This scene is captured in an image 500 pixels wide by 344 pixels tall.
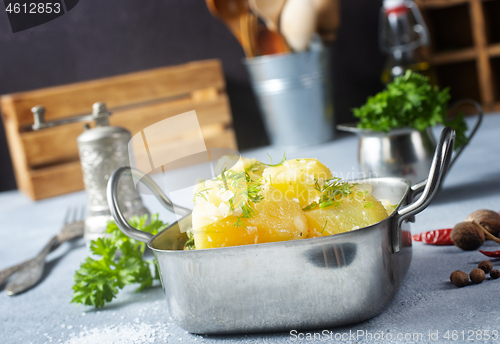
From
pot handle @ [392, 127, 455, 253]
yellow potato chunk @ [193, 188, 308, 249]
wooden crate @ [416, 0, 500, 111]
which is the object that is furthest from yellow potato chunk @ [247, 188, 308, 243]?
wooden crate @ [416, 0, 500, 111]

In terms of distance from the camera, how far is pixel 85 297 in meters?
0.78

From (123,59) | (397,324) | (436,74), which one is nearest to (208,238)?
(397,324)

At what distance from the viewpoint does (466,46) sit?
8.17ft

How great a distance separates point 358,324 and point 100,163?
681 millimetres

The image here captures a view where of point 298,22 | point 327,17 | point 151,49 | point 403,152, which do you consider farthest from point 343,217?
point 151,49

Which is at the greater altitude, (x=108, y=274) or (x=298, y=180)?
(x=298, y=180)

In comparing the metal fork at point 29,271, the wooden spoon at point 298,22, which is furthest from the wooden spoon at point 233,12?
the metal fork at point 29,271

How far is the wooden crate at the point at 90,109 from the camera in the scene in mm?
1950

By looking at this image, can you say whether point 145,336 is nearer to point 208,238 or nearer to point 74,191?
point 208,238

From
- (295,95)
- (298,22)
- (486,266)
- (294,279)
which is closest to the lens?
(294,279)

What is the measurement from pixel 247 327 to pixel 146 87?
5.74ft

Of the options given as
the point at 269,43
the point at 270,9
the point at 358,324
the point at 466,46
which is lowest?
the point at 358,324

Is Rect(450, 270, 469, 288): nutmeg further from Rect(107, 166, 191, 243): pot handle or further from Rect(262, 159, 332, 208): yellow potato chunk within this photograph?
Rect(107, 166, 191, 243): pot handle

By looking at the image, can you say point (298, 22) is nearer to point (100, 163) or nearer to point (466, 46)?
point (466, 46)
